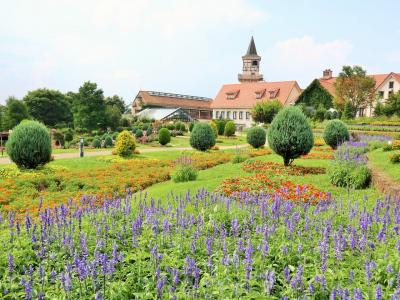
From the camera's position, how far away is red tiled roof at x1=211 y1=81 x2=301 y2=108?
60.6 metres

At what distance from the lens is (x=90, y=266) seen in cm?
409

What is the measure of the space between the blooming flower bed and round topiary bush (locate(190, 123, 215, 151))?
59.9ft

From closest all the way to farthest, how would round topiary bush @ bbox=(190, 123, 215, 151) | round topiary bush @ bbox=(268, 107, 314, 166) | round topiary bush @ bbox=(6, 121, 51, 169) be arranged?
round topiary bush @ bbox=(268, 107, 314, 166) < round topiary bush @ bbox=(6, 121, 51, 169) < round topiary bush @ bbox=(190, 123, 215, 151)

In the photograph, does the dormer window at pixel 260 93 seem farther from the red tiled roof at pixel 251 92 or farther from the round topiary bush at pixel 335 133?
the round topiary bush at pixel 335 133

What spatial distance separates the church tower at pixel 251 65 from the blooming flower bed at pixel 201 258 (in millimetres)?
77851

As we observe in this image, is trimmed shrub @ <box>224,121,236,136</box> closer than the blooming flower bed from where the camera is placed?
No

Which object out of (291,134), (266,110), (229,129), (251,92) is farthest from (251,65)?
(291,134)

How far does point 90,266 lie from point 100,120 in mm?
47038

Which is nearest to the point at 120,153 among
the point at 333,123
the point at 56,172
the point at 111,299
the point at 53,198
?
the point at 56,172

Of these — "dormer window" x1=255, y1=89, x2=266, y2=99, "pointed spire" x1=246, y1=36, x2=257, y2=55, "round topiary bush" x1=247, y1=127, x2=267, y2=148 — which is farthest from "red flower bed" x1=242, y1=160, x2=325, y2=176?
"pointed spire" x1=246, y1=36, x2=257, y2=55

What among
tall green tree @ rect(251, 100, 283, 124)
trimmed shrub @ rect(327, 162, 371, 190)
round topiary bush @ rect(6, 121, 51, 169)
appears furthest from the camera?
tall green tree @ rect(251, 100, 283, 124)

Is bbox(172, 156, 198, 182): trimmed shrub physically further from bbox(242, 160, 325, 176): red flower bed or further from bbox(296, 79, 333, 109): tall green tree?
bbox(296, 79, 333, 109): tall green tree

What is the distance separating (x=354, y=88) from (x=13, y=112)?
4463 cm

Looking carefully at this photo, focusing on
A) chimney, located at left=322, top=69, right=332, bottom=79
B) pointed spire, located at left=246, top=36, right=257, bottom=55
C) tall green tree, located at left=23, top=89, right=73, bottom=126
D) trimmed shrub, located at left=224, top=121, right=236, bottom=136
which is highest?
pointed spire, located at left=246, top=36, right=257, bottom=55
